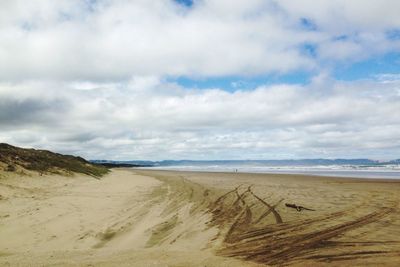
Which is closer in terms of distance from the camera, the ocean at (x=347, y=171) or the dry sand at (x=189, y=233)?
the dry sand at (x=189, y=233)

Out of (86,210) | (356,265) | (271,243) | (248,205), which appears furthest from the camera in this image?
(248,205)

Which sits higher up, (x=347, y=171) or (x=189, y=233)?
(x=347, y=171)

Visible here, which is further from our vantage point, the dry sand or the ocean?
the ocean

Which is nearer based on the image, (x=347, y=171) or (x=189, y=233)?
(x=189, y=233)

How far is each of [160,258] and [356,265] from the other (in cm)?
421

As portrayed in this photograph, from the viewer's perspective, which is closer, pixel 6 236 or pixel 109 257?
pixel 109 257

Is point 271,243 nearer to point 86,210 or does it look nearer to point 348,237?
point 348,237

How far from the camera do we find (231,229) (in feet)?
40.1

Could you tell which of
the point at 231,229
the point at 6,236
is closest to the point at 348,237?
the point at 231,229

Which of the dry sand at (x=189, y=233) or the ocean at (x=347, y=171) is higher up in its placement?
the ocean at (x=347, y=171)

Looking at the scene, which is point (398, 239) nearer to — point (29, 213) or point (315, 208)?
point (315, 208)

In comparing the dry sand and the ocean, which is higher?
the ocean

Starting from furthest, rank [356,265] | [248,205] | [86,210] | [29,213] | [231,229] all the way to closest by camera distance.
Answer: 1. [248,205]
2. [86,210]
3. [29,213]
4. [231,229]
5. [356,265]

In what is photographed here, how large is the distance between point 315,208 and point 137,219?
816 centimetres
